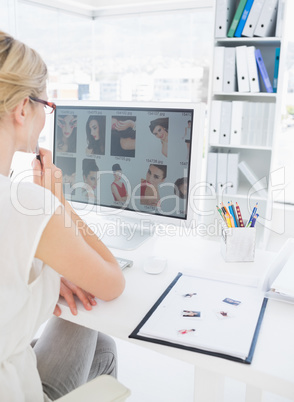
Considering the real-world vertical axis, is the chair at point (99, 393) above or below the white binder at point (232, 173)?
below

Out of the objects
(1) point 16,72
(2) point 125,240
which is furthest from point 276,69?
(1) point 16,72

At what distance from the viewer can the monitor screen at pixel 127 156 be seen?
1.27 m

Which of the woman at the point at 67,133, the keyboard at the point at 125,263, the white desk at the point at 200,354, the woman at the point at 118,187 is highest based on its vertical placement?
the woman at the point at 67,133

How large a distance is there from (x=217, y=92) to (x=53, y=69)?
1.61m

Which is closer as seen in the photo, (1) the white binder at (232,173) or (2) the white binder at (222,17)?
(2) the white binder at (222,17)

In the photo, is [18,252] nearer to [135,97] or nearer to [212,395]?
[212,395]

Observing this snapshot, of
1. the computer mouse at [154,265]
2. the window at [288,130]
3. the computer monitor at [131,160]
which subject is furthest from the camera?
the window at [288,130]

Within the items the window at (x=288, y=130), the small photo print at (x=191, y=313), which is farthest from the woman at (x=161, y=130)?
the window at (x=288, y=130)

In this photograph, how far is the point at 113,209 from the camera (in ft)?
4.72

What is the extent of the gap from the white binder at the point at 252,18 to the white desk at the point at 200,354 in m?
2.03

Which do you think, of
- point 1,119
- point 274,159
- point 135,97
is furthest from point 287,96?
point 1,119

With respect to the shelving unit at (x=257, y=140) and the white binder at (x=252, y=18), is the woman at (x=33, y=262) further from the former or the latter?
the white binder at (x=252, y=18)

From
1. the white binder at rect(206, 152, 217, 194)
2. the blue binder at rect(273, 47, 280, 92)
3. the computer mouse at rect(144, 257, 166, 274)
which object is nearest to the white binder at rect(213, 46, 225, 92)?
the blue binder at rect(273, 47, 280, 92)

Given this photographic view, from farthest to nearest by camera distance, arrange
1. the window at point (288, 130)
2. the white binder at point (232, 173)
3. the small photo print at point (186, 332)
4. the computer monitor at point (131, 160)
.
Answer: the window at point (288, 130) < the white binder at point (232, 173) < the computer monitor at point (131, 160) < the small photo print at point (186, 332)
